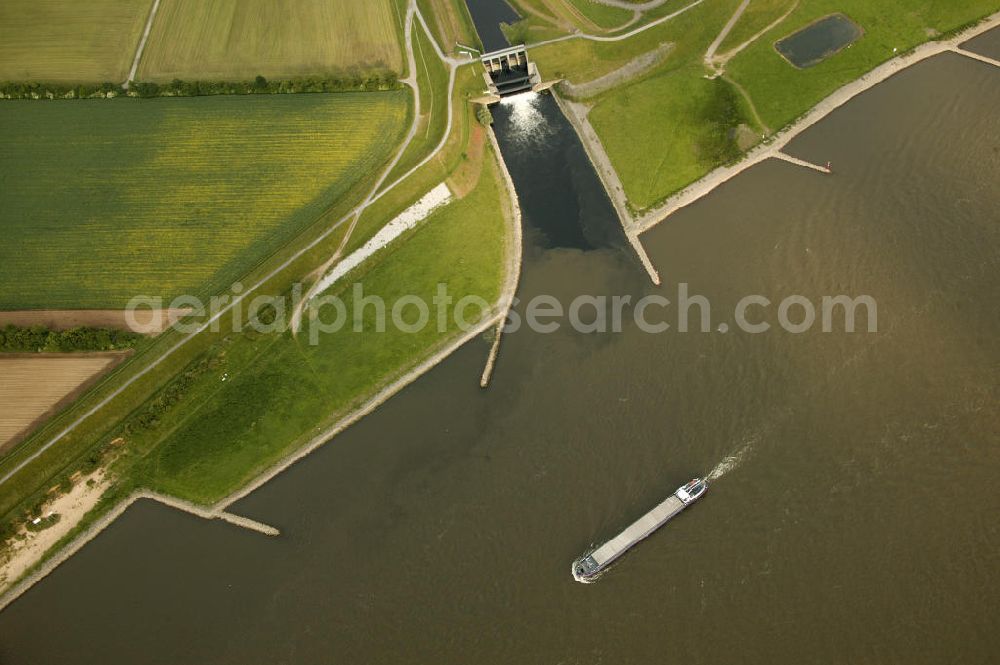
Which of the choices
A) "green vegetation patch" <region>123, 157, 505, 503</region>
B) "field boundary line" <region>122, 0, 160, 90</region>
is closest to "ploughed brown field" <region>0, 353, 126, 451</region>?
"green vegetation patch" <region>123, 157, 505, 503</region>

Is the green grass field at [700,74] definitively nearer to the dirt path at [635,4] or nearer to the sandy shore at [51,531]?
the dirt path at [635,4]

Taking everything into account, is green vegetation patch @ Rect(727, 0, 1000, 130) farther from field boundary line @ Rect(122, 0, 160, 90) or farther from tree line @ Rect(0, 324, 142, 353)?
field boundary line @ Rect(122, 0, 160, 90)

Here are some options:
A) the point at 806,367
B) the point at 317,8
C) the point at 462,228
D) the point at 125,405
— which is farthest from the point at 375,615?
the point at 317,8

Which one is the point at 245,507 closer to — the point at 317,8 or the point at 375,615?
the point at 375,615

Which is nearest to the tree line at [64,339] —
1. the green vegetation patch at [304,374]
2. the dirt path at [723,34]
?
the green vegetation patch at [304,374]

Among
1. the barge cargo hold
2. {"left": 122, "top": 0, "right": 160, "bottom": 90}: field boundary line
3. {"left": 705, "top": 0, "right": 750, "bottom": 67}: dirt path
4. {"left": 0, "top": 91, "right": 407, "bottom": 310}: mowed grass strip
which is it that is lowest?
the barge cargo hold

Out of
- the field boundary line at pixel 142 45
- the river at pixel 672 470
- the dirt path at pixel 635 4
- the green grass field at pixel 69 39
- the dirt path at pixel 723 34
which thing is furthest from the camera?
the green grass field at pixel 69 39
